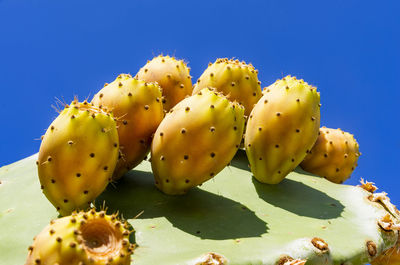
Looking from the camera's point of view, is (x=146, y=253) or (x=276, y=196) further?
(x=276, y=196)

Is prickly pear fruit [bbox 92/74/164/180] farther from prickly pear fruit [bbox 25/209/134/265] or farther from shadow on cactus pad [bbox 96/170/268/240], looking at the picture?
prickly pear fruit [bbox 25/209/134/265]

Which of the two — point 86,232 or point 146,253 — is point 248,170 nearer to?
point 146,253

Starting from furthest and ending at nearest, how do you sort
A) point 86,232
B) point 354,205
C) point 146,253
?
point 354,205 < point 146,253 < point 86,232

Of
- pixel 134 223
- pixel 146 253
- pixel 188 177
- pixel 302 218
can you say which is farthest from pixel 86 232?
pixel 302 218

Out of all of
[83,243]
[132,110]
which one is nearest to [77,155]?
[132,110]

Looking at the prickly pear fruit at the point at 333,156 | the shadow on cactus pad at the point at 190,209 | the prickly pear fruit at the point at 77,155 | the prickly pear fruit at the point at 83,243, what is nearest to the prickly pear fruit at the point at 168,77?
→ the shadow on cactus pad at the point at 190,209

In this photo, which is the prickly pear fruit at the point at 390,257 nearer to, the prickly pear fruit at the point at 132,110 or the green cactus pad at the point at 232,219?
the green cactus pad at the point at 232,219
